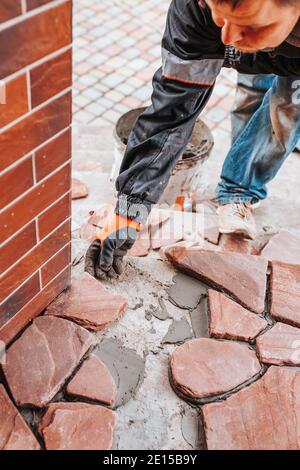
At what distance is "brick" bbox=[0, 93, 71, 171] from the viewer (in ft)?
4.09

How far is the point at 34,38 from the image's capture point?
1151mm

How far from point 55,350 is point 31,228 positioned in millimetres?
448

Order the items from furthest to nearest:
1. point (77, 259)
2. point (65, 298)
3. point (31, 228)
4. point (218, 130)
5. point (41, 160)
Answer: point (218, 130)
point (77, 259)
point (65, 298)
point (31, 228)
point (41, 160)

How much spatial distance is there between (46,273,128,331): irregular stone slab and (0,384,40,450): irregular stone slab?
0.39 m

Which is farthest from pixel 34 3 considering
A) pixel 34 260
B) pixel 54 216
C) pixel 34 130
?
pixel 34 260

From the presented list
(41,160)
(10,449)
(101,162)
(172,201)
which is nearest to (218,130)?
(101,162)

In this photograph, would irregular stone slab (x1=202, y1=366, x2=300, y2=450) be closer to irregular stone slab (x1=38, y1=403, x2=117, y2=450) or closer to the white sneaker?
irregular stone slab (x1=38, y1=403, x2=117, y2=450)

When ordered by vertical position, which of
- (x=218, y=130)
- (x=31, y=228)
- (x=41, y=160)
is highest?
(x=41, y=160)

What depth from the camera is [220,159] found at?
133 inches

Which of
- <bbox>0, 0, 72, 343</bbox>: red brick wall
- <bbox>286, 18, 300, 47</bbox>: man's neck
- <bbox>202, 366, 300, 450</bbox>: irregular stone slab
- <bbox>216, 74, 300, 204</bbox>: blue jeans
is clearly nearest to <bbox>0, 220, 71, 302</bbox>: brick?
<bbox>0, 0, 72, 343</bbox>: red brick wall

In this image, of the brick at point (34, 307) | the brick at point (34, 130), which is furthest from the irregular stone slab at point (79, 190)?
the brick at point (34, 130)

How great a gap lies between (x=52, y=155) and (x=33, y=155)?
0.29 feet

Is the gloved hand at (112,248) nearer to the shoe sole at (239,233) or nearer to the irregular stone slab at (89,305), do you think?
the irregular stone slab at (89,305)
